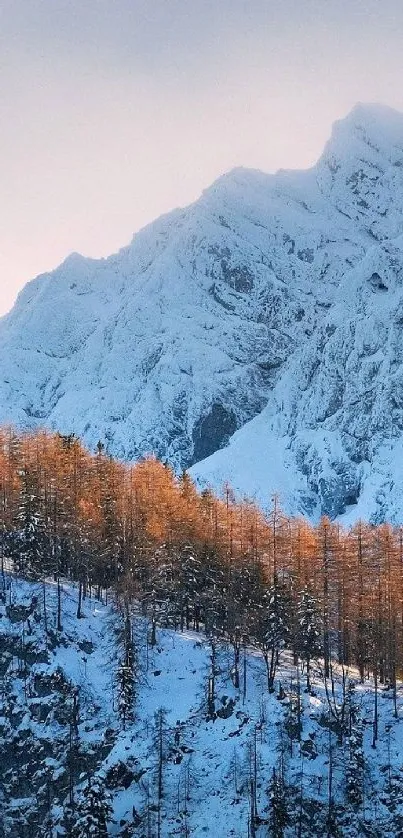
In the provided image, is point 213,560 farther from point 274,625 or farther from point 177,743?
point 177,743

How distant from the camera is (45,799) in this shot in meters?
48.9

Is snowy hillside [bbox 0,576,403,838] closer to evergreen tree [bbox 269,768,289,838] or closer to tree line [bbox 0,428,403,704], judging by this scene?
evergreen tree [bbox 269,768,289,838]

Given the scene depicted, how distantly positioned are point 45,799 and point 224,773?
12.2 metres

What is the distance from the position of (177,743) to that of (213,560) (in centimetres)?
1701

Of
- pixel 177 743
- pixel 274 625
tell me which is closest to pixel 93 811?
pixel 177 743

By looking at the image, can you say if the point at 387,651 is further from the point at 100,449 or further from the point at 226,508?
the point at 100,449

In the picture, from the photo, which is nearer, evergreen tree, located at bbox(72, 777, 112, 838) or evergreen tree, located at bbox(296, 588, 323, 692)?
evergreen tree, located at bbox(72, 777, 112, 838)

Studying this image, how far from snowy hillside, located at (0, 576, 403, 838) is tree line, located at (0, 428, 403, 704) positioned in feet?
9.62

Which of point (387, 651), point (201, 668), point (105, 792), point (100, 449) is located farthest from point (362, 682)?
point (100, 449)

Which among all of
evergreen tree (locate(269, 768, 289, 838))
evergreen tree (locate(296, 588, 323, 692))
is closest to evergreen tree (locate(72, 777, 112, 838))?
evergreen tree (locate(269, 768, 289, 838))

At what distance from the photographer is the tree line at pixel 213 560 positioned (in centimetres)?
5878

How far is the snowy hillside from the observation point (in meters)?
47.4

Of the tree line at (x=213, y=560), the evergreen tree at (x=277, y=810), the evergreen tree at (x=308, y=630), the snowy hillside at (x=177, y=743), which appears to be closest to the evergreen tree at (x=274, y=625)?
the tree line at (x=213, y=560)

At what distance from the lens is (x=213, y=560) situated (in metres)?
65.2
